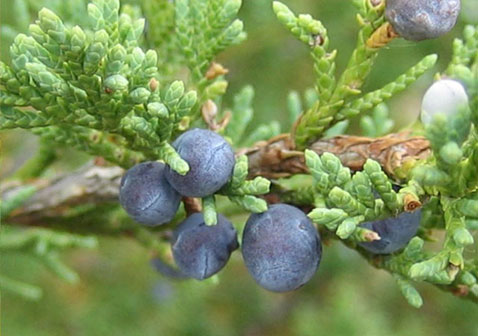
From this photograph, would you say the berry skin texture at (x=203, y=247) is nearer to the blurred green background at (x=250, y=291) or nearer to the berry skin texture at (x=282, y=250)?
the berry skin texture at (x=282, y=250)

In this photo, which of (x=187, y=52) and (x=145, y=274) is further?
(x=145, y=274)

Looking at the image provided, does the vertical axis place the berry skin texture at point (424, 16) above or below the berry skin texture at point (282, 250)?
above

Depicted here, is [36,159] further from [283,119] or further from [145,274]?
[283,119]

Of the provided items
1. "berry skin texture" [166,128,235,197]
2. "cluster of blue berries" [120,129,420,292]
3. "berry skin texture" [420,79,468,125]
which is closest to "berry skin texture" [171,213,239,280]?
"cluster of blue berries" [120,129,420,292]

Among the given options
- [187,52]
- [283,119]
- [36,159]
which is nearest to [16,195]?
[36,159]

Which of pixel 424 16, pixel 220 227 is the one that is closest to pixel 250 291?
pixel 220 227

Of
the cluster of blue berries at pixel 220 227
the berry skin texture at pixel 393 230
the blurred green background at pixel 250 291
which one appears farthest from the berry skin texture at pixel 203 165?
the blurred green background at pixel 250 291

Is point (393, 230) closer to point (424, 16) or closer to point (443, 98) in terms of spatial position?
point (443, 98)
